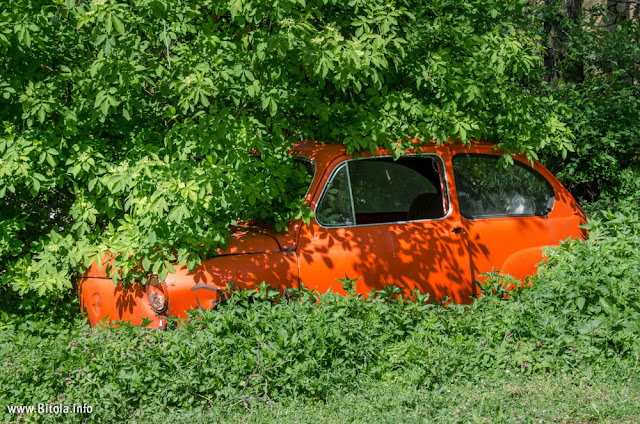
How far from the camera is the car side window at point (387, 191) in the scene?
534 cm

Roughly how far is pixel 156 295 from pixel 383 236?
6.14 ft

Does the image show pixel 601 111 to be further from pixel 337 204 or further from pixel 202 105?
pixel 202 105

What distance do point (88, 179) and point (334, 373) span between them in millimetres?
2509

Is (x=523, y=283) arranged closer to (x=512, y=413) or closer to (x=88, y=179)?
(x=512, y=413)

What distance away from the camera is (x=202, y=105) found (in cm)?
516

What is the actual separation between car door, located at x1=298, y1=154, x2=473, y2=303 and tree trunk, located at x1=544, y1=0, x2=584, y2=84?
379 cm

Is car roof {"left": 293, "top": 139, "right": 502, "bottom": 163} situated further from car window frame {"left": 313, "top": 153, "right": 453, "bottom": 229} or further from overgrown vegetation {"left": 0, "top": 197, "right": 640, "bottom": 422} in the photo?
overgrown vegetation {"left": 0, "top": 197, "right": 640, "bottom": 422}

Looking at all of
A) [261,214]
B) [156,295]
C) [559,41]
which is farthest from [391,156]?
[559,41]

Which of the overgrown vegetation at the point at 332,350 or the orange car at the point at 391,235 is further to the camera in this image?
the orange car at the point at 391,235

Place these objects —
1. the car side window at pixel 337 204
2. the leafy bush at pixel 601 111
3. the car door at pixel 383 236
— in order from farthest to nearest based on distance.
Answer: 1. the leafy bush at pixel 601 111
2. the car side window at pixel 337 204
3. the car door at pixel 383 236

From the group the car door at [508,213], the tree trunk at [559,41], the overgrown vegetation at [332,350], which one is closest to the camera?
the overgrown vegetation at [332,350]

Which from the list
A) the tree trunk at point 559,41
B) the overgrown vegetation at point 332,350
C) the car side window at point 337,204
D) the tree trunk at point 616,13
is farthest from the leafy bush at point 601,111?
the car side window at point 337,204

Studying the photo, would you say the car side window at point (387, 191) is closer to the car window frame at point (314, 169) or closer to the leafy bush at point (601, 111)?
the car window frame at point (314, 169)

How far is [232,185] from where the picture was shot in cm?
473
